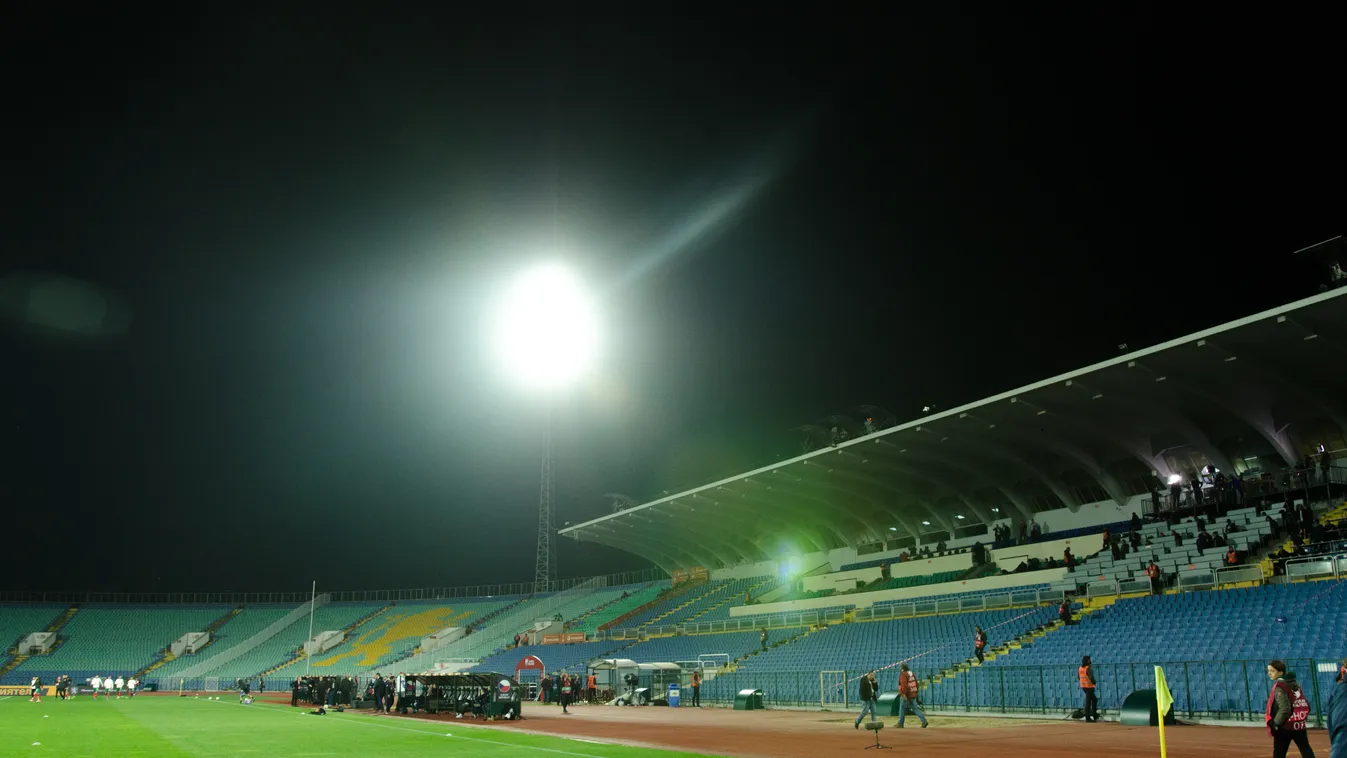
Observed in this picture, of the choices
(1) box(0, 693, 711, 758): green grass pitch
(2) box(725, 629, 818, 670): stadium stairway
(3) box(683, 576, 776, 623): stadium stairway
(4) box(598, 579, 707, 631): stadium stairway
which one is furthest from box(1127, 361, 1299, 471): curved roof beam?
(4) box(598, 579, 707, 631): stadium stairway

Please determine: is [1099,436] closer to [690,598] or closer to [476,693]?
[476,693]

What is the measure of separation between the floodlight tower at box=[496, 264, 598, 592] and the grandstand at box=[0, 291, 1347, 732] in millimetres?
10649

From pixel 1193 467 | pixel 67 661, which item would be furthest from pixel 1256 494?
pixel 67 661

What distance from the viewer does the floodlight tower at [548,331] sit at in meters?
39.5

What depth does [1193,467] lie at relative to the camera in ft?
112

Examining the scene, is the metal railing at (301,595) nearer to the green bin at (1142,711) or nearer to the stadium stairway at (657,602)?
the stadium stairway at (657,602)

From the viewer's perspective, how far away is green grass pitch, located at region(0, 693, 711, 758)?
15719 millimetres

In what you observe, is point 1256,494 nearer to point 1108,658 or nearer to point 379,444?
point 1108,658

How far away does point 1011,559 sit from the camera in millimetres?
39344

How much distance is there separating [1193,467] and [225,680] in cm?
6066

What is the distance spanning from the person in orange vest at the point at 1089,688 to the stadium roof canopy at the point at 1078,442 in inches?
462

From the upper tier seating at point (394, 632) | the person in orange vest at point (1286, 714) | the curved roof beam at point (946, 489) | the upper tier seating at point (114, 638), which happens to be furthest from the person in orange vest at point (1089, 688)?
the upper tier seating at point (114, 638)

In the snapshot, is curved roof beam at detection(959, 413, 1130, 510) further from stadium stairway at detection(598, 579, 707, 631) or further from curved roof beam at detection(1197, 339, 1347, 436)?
stadium stairway at detection(598, 579, 707, 631)

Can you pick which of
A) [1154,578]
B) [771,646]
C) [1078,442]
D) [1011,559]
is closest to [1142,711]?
[1154,578]
